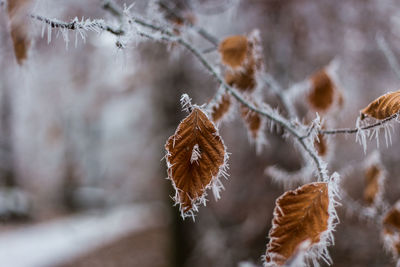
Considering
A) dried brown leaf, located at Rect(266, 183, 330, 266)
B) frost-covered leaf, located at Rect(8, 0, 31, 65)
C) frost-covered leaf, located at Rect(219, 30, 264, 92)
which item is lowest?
dried brown leaf, located at Rect(266, 183, 330, 266)

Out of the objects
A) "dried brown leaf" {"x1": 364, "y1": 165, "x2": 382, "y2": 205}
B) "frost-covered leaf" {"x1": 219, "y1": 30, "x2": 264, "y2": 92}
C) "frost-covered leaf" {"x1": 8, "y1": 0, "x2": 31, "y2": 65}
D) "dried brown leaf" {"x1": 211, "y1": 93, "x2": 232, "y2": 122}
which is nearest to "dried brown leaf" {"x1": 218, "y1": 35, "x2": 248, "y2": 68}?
"frost-covered leaf" {"x1": 219, "y1": 30, "x2": 264, "y2": 92}

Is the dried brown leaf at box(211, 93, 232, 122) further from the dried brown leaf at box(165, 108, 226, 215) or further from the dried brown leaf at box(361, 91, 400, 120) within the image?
the dried brown leaf at box(361, 91, 400, 120)

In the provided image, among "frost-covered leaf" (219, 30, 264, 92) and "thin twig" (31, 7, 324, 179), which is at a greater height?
"frost-covered leaf" (219, 30, 264, 92)

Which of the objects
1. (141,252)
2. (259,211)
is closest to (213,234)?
(259,211)

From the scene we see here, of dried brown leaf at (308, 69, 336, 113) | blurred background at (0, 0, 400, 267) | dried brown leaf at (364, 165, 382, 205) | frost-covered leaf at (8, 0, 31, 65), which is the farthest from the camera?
blurred background at (0, 0, 400, 267)

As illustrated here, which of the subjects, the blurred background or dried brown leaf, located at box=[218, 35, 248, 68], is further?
the blurred background
